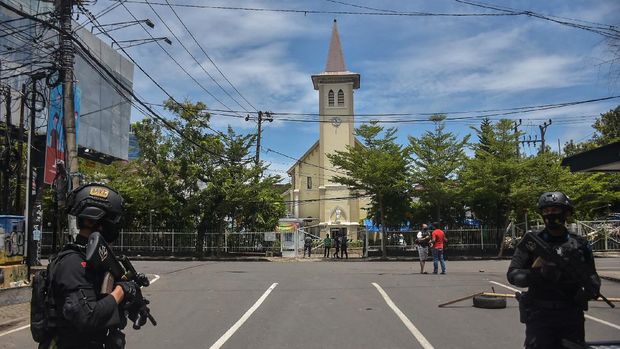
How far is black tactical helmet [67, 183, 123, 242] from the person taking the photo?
3223 mm

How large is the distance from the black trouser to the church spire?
49.0 m

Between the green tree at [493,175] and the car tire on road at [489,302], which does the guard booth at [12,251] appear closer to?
the car tire on road at [489,302]

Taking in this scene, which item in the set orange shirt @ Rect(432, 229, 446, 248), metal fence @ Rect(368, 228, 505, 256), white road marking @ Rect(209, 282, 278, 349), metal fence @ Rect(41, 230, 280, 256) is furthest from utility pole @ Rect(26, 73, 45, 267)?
metal fence @ Rect(368, 228, 505, 256)

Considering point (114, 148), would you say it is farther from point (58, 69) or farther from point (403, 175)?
point (58, 69)

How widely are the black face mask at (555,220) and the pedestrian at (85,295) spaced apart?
296 cm

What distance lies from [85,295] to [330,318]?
22.5 ft

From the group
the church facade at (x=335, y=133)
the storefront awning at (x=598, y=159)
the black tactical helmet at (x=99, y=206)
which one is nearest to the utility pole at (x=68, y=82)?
the black tactical helmet at (x=99, y=206)

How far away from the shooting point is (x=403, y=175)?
3142 cm

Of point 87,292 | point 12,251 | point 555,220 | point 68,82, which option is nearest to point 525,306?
point 555,220

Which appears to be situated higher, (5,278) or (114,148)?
(114,148)

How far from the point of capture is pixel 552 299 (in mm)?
3771

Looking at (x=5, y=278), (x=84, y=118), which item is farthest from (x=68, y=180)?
(x=84, y=118)

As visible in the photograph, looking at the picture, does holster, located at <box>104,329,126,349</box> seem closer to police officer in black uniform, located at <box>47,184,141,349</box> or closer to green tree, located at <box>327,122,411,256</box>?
police officer in black uniform, located at <box>47,184,141,349</box>

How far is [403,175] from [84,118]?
61.0ft
